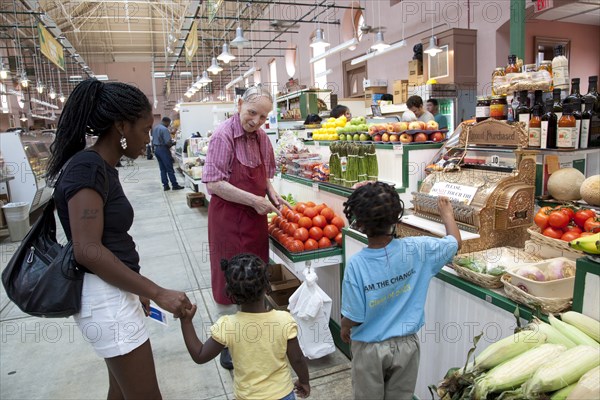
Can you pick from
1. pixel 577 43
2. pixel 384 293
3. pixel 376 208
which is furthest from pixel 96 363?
pixel 577 43

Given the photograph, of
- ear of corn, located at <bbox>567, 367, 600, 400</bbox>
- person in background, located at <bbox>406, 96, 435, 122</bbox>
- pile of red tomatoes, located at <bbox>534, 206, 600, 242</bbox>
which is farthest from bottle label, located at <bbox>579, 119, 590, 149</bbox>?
person in background, located at <bbox>406, 96, 435, 122</bbox>

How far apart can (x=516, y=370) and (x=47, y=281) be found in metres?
1.52

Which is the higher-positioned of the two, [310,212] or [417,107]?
[417,107]

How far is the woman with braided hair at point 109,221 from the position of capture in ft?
4.56

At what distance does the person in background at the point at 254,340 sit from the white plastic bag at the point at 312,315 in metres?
0.99

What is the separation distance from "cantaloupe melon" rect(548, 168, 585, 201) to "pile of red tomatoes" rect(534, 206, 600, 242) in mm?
244

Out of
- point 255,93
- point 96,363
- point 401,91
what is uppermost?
point 401,91

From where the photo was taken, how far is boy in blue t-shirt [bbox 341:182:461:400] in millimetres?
1604

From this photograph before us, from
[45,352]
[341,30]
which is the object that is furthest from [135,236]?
[341,30]

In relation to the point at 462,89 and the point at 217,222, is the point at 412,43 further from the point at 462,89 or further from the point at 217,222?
the point at 217,222

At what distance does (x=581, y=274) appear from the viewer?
143 cm

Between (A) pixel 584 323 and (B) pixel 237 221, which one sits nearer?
(A) pixel 584 323

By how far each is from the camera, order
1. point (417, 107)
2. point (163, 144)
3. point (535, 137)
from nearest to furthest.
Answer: point (535, 137)
point (417, 107)
point (163, 144)

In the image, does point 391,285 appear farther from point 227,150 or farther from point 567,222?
point 227,150
